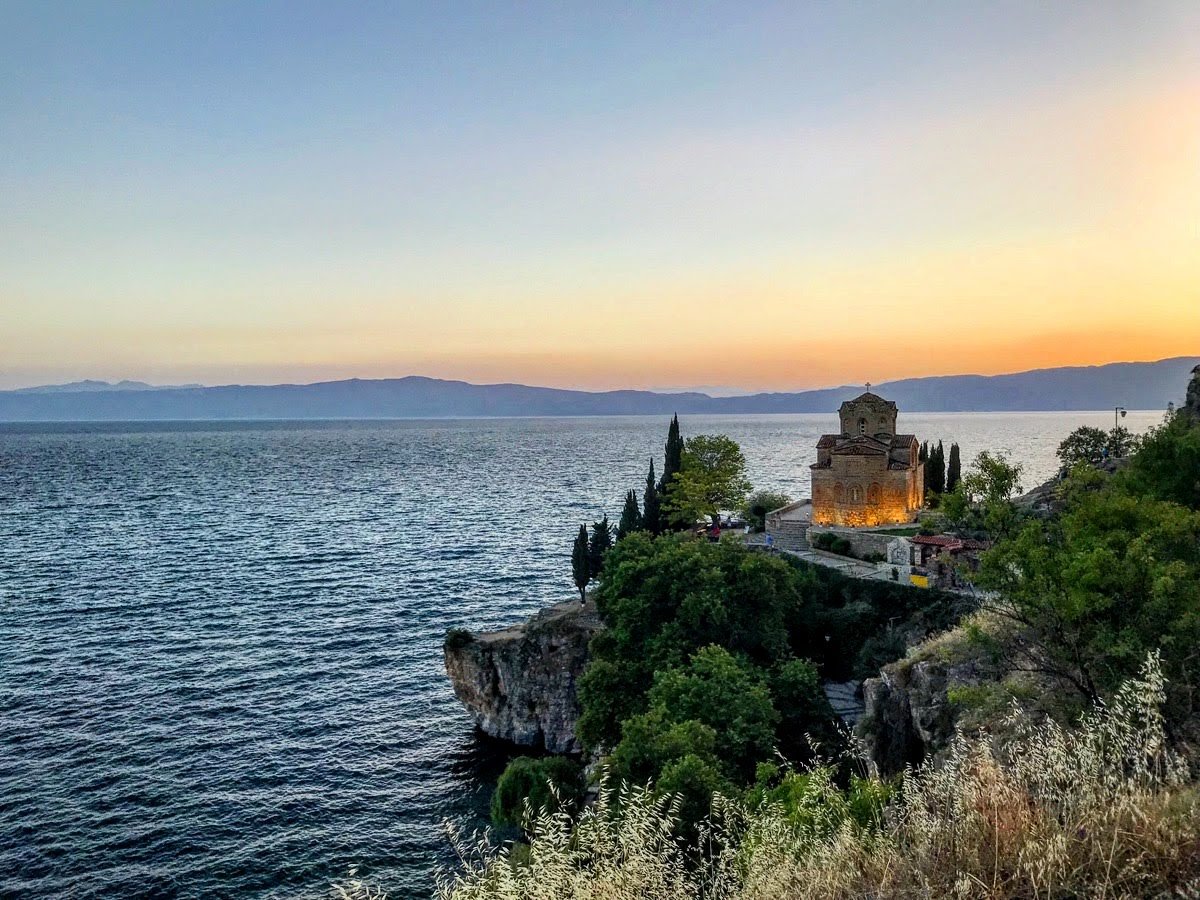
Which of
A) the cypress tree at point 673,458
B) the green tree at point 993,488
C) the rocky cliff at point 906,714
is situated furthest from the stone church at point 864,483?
the rocky cliff at point 906,714

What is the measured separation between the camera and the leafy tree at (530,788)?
1141 inches

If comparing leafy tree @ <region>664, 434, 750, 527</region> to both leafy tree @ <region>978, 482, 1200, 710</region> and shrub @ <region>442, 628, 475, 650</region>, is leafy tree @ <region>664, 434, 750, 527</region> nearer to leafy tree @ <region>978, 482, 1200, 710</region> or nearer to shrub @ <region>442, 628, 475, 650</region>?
shrub @ <region>442, 628, 475, 650</region>

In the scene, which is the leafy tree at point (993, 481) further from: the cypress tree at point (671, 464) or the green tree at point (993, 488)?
the cypress tree at point (671, 464)

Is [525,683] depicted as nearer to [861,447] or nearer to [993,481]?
[993,481]

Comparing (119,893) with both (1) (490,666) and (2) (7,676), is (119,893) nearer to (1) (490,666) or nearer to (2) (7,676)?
(1) (490,666)

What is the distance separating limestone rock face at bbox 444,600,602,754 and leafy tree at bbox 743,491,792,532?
91.4 feet

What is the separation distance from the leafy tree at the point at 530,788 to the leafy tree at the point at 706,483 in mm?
32325

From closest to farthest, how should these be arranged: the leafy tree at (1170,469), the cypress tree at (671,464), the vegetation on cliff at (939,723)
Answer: the vegetation on cliff at (939,723)
the leafy tree at (1170,469)
the cypress tree at (671,464)

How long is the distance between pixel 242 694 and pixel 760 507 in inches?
1804

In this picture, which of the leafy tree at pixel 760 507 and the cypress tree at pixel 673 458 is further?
the cypress tree at pixel 673 458

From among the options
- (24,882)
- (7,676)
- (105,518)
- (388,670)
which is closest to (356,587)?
(388,670)

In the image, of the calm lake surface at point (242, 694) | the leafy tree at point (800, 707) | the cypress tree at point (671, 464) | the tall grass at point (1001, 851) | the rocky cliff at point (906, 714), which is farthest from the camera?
the cypress tree at point (671, 464)

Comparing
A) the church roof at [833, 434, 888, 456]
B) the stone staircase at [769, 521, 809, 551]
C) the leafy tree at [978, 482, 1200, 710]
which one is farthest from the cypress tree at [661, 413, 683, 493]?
the leafy tree at [978, 482, 1200, 710]

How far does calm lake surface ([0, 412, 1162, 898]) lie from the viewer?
2756 cm
